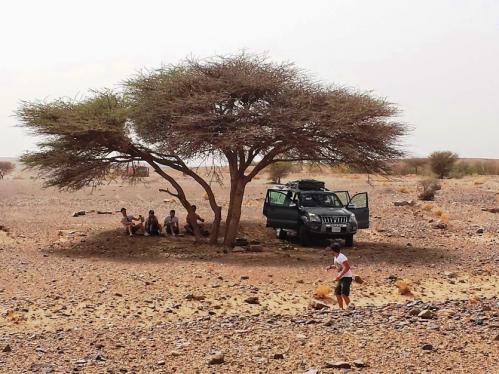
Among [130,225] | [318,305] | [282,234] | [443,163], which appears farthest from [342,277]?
[443,163]

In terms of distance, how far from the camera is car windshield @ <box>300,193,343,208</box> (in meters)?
19.2

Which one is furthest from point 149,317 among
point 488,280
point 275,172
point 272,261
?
point 275,172

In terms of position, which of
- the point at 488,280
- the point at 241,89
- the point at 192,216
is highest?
the point at 241,89

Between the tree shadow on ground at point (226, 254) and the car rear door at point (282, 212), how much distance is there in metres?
0.66

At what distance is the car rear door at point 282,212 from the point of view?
63.1 ft

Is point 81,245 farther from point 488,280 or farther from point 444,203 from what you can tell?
point 444,203

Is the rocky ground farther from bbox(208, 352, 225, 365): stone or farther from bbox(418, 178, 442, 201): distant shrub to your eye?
bbox(418, 178, 442, 201): distant shrub

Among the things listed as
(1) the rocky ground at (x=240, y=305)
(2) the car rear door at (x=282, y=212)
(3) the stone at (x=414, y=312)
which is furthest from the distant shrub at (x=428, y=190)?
(3) the stone at (x=414, y=312)

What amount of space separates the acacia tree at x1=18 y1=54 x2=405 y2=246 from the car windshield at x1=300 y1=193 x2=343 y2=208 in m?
1.06

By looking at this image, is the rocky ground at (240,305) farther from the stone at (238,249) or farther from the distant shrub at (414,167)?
the distant shrub at (414,167)

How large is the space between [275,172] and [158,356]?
150 feet

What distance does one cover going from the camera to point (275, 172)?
53.7 meters

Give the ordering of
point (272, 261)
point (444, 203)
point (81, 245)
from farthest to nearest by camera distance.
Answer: point (444, 203)
point (81, 245)
point (272, 261)

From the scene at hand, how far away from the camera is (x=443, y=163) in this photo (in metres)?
58.8
